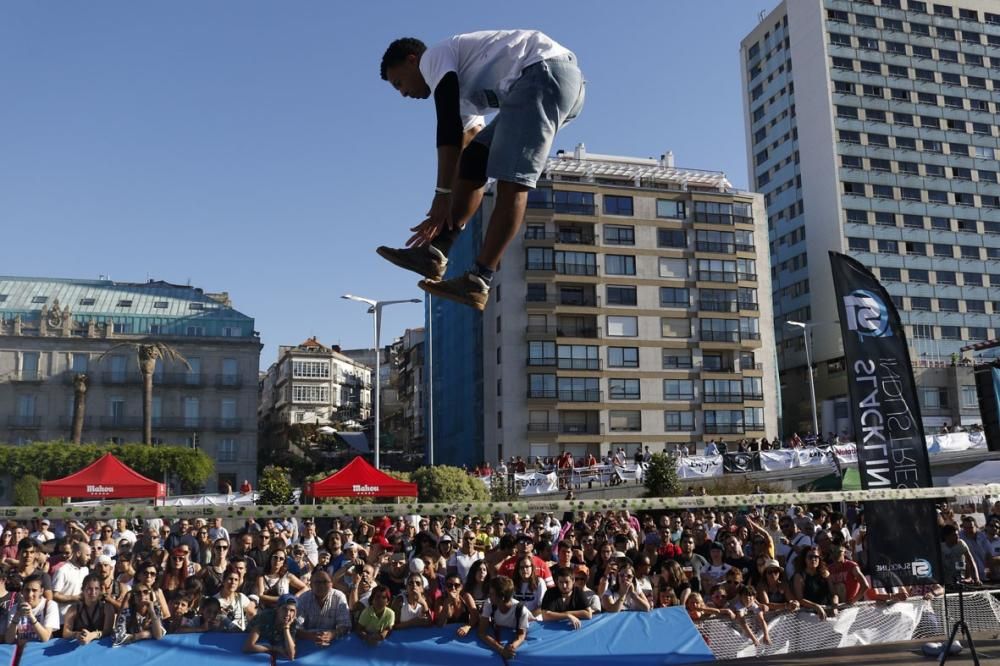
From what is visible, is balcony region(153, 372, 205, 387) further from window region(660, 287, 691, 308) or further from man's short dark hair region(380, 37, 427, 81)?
man's short dark hair region(380, 37, 427, 81)

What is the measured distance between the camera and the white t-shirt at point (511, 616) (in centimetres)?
823

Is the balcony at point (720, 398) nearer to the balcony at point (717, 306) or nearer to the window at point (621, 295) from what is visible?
the balcony at point (717, 306)

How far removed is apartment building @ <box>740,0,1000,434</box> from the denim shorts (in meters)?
70.5

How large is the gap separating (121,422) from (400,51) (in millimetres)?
66602

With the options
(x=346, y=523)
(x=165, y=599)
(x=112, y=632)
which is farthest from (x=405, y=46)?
(x=346, y=523)

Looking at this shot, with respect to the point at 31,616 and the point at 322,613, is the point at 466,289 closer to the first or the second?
the point at 322,613

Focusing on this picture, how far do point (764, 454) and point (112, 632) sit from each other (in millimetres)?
35113

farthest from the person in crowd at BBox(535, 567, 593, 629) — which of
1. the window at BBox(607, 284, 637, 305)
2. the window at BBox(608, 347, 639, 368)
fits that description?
the window at BBox(607, 284, 637, 305)

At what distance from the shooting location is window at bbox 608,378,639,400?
6072 centimetres

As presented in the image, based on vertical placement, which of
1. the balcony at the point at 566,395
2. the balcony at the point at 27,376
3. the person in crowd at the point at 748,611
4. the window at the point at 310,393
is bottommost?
the person in crowd at the point at 748,611

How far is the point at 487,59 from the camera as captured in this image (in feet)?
13.2

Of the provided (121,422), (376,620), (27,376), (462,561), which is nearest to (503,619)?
(376,620)

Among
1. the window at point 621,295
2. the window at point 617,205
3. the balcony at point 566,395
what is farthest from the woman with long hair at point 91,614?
the window at point 617,205

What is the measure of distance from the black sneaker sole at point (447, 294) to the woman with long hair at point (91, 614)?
16.3 feet
